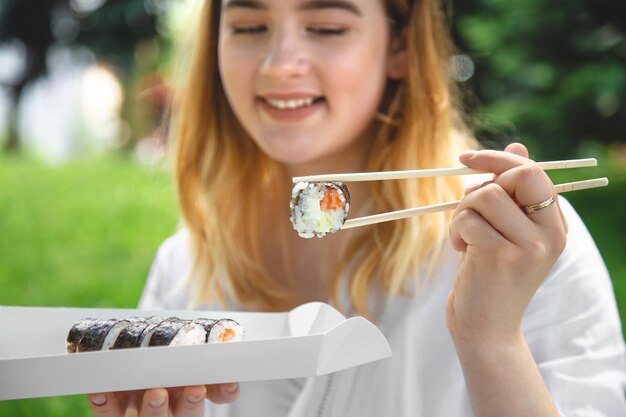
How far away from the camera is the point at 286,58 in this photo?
166 cm

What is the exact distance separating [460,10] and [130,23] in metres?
5.23

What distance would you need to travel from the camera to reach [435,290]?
1.76 metres

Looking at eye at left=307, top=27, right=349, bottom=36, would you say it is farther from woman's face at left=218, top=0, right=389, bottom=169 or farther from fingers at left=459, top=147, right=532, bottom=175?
fingers at left=459, top=147, right=532, bottom=175

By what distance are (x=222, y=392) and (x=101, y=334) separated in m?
0.23

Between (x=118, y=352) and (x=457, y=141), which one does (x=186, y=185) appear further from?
(x=118, y=352)

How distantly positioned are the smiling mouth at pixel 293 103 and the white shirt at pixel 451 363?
0.48m

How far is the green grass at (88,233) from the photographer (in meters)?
3.70

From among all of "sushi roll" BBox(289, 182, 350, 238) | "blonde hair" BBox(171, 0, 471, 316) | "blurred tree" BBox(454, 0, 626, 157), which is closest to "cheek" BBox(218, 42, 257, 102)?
"blonde hair" BBox(171, 0, 471, 316)

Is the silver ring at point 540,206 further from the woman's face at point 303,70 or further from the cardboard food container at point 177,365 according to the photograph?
the woman's face at point 303,70

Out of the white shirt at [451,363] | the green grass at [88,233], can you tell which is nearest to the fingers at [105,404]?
the white shirt at [451,363]

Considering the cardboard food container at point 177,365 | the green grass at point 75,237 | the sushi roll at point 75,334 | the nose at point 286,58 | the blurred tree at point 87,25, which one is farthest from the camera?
the blurred tree at point 87,25

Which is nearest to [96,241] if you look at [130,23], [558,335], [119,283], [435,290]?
[119,283]

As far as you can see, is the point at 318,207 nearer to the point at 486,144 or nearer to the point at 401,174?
the point at 401,174

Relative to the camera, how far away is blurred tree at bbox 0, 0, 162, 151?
996 cm
